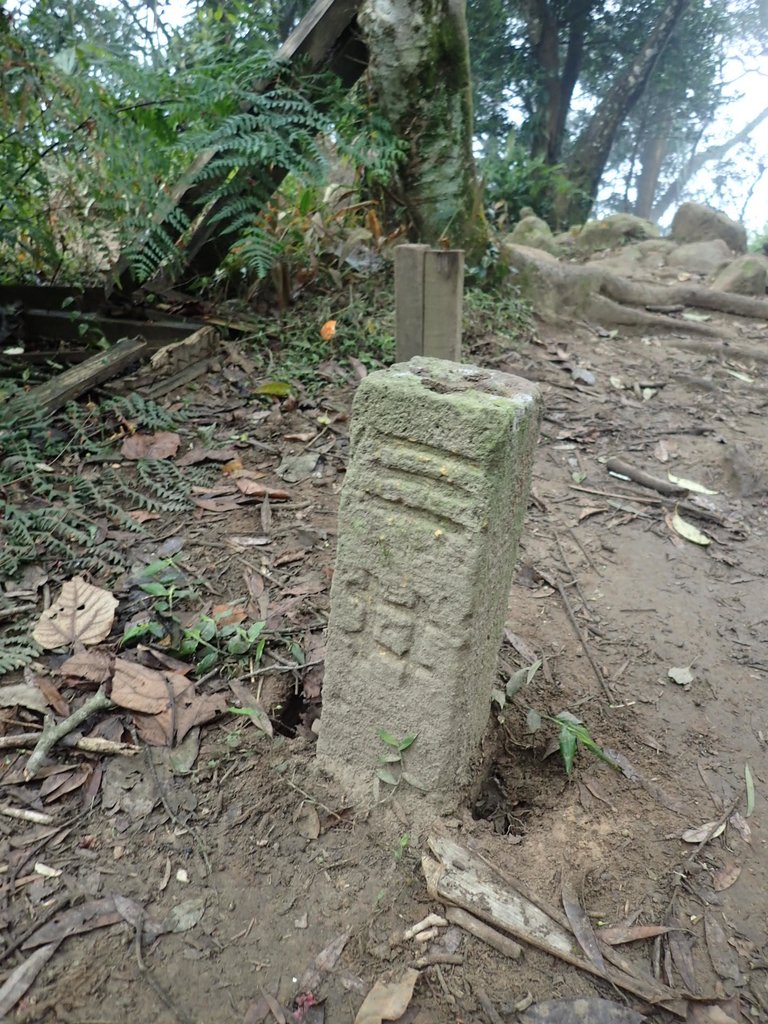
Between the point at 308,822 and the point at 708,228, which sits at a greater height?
the point at 708,228

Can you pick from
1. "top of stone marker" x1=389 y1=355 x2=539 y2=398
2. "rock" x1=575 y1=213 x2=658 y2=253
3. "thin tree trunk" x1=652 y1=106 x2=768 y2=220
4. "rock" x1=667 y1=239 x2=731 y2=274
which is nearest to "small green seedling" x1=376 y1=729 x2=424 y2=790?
"top of stone marker" x1=389 y1=355 x2=539 y2=398

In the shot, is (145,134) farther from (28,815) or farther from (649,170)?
(649,170)

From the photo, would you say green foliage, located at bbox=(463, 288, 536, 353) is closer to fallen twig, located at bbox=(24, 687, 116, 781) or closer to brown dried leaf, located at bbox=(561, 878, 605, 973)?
fallen twig, located at bbox=(24, 687, 116, 781)

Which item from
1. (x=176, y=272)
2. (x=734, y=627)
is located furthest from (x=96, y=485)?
(x=734, y=627)

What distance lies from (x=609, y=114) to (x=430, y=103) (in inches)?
334

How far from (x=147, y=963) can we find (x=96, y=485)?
189cm

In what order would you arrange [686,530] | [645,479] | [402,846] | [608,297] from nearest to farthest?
[402,846] → [686,530] → [645,479] → [608,297]

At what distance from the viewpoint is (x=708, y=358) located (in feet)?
17.7

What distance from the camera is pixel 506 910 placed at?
1548 millimetres

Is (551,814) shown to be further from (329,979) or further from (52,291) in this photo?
(52,291)

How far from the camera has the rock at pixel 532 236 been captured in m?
8.13

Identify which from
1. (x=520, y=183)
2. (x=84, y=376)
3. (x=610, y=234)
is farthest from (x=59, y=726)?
(x=520, y=183)

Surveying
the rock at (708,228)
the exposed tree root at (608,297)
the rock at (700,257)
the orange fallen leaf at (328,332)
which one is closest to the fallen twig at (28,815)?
the orange fallen leaf at (328,332)

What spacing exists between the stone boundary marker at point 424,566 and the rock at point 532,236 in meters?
7.19
